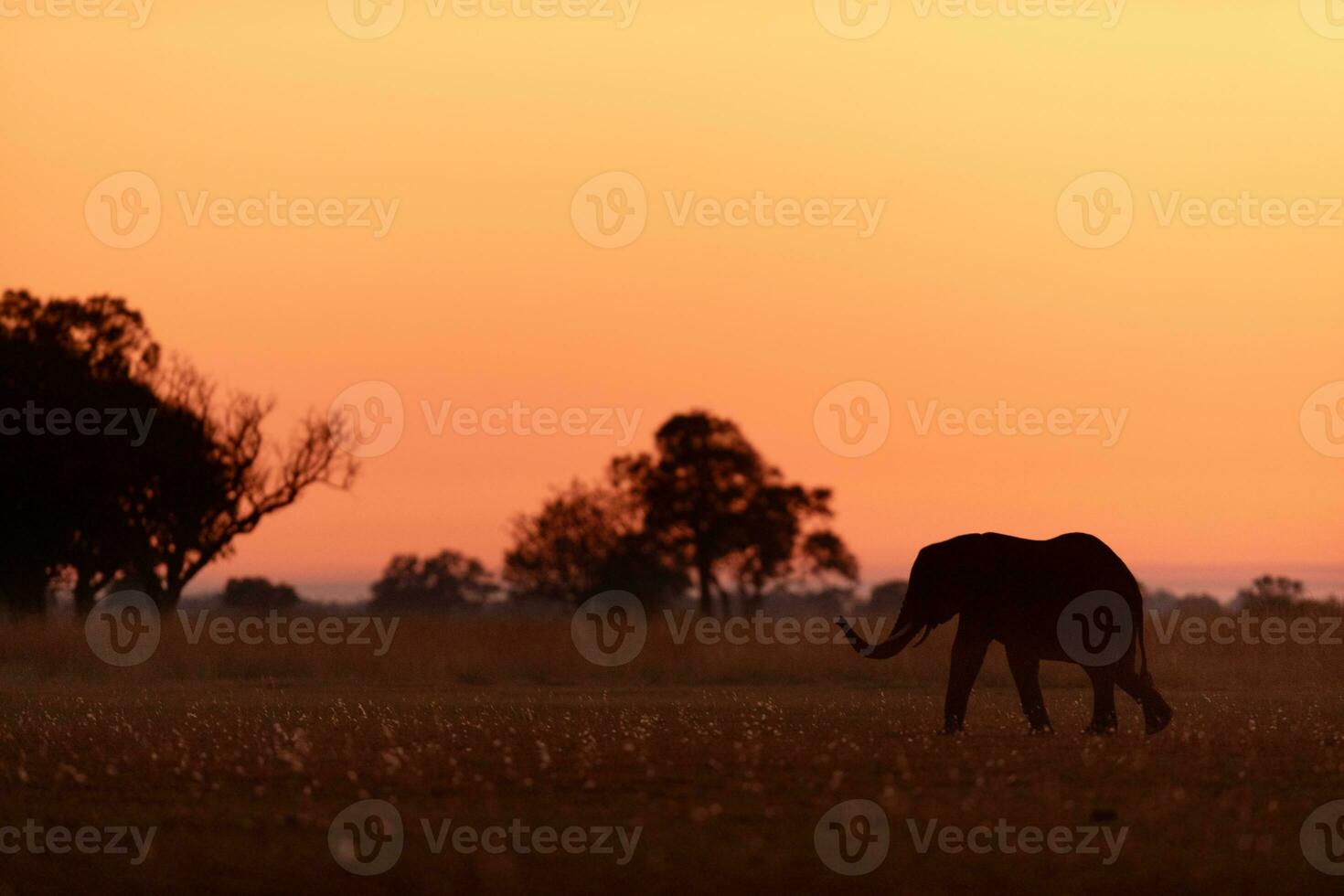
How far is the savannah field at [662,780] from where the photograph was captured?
12164 millimetres

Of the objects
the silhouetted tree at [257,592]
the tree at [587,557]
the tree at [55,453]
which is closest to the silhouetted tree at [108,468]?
the tree at [55,453]

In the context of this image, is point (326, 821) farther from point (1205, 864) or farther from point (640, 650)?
point (640, 650)

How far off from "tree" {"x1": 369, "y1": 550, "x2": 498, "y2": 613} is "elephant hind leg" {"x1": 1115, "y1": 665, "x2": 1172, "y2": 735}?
126912mm

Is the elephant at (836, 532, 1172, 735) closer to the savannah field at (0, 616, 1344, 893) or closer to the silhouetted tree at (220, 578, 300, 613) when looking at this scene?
the savannah field at (0, 616, 1344, 893)

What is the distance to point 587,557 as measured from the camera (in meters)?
89.7

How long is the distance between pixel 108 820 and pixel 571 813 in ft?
11.5

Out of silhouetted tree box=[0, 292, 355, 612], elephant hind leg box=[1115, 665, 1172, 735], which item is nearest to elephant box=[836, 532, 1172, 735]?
elephant hind leg box=[1115, 665, 1172, 735]

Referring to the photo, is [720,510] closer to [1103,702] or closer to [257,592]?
[257,592]

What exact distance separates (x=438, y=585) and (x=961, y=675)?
132m

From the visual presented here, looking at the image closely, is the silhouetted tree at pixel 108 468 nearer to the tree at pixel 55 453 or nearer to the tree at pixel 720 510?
the tree at pixel 55 453

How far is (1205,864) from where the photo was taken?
12242 mm

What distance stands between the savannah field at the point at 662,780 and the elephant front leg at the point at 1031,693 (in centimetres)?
25

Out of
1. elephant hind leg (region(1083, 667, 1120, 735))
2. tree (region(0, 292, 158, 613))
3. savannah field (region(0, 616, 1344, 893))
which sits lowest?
savannah field (region(0, 616, 1344, 893))

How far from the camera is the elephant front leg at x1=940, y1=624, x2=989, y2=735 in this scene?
22.0 metres
